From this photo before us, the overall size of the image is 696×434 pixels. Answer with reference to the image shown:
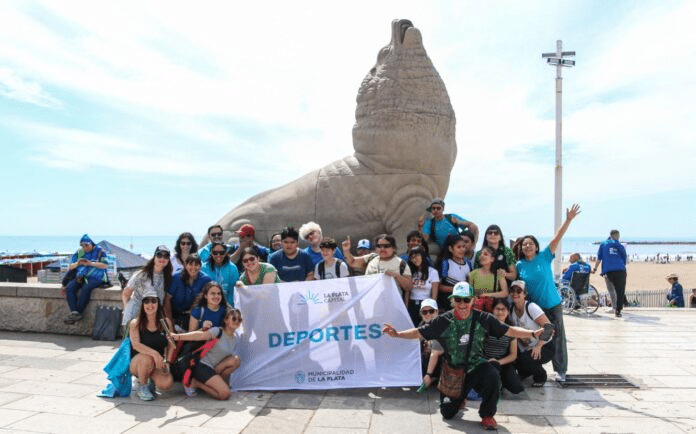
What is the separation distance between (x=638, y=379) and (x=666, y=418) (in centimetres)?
122

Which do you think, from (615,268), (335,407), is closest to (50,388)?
(335,407)

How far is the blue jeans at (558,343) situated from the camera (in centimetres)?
511

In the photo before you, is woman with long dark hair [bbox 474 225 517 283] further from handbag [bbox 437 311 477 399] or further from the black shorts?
the black shorts

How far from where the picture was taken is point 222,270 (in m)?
5.50

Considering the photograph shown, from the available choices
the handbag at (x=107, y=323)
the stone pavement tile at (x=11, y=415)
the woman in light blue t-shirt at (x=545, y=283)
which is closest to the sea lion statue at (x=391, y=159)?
the handbag at (x=107, y=323)

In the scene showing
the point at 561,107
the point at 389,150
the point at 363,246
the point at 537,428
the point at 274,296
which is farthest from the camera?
the point at 561,107

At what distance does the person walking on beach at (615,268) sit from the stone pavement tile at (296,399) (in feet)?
23.0

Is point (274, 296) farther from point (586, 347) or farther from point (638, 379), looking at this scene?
point (586, 347)

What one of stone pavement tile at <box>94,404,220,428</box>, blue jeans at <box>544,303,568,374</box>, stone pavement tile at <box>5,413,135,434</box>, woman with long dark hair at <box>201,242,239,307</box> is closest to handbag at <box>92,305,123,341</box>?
woman with long dark hair at <box>201,242,239,307</box>

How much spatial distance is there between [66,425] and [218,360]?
4.33ft

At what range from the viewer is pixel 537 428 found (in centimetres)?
390

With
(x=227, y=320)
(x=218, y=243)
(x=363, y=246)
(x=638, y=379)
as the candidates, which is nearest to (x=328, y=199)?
(x=363, y=246)

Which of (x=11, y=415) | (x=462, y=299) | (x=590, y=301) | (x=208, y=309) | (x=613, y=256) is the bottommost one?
(x=11, y=415)

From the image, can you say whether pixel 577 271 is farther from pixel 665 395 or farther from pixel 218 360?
pixel 218 360
